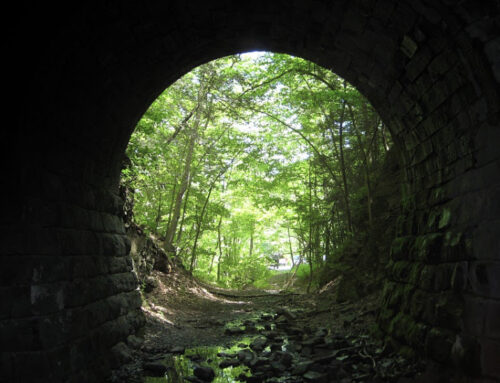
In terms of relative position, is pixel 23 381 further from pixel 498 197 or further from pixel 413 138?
pixel 413 138

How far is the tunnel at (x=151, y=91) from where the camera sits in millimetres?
3125

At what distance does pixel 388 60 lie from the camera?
4.41m

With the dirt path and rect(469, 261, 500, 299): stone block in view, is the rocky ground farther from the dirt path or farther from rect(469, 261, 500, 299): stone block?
rect(469, 261, 500, 299): stone block

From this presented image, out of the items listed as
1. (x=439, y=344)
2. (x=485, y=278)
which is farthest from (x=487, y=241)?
(x=439, y=344)

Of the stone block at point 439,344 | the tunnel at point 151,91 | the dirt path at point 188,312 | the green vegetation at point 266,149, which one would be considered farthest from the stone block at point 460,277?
the green vegetation at point 266,149

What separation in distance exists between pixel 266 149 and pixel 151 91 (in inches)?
297

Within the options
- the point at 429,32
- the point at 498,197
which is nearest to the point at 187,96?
the point at 429,32

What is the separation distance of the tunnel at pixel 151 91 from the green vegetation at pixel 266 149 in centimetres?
314

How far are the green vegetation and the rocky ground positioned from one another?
8.54 feet

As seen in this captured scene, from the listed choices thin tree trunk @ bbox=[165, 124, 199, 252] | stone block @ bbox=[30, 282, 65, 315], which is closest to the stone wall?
stone block @ bbox=[30, 282, 65, 315]

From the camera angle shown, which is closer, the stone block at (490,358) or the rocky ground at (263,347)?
the stone block at (490,358)

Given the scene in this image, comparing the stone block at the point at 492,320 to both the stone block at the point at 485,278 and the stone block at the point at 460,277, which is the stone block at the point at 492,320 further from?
the stone block at the point at 460,277

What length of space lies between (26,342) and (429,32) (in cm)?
517

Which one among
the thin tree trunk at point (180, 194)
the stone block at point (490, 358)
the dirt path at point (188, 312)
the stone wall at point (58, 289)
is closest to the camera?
the stone block at point (490, 358)
